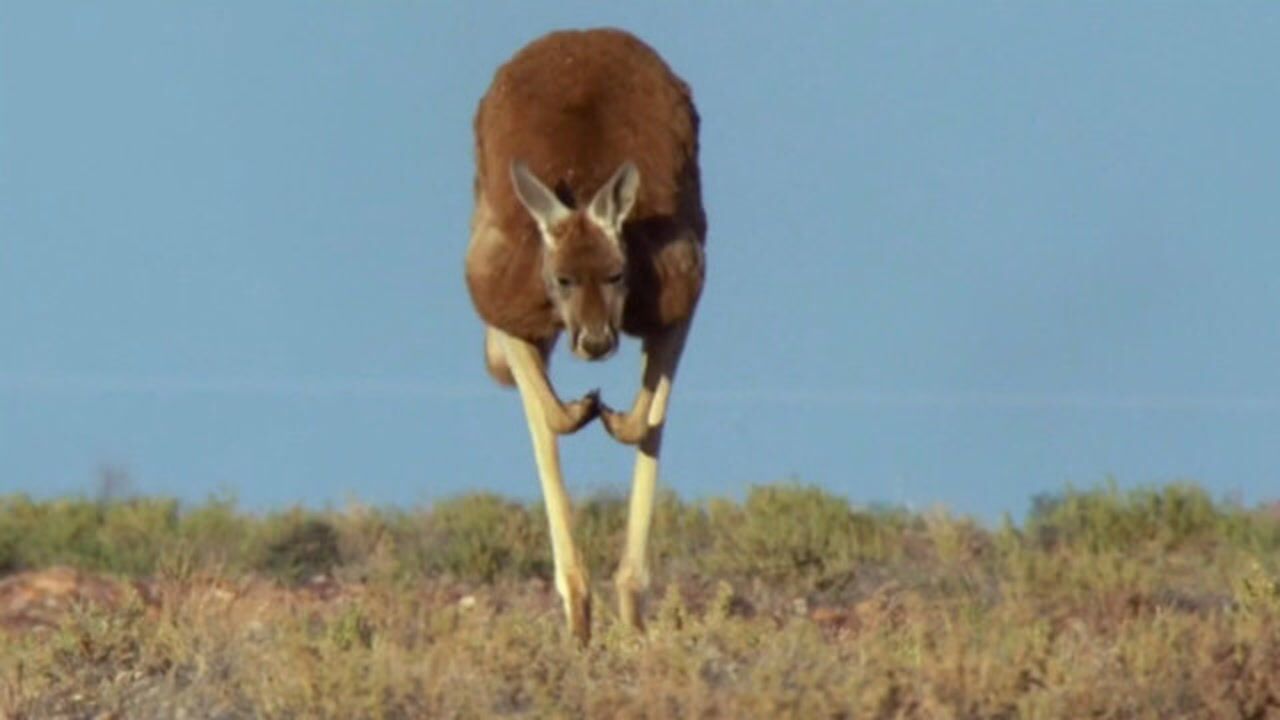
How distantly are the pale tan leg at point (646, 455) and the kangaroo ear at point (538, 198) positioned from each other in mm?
753

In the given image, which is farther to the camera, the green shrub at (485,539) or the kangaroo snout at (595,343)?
the green shrub at (485,539)

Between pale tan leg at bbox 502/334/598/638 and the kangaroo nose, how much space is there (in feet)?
1.34

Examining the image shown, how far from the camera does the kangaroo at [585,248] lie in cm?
1420

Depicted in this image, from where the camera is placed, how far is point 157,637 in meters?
13.5

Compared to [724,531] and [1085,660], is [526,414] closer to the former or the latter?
[1085,660]

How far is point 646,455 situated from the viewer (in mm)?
14977

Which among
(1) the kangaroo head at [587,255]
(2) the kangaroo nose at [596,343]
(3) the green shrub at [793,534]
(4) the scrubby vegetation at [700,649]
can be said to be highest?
(3) the green shrub at [793,534]

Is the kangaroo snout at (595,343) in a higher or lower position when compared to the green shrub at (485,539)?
lower

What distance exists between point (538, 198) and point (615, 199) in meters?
0.28

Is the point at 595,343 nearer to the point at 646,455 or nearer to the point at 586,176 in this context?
the point at 586,176

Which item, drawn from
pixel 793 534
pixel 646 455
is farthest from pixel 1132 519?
pixel 646 455

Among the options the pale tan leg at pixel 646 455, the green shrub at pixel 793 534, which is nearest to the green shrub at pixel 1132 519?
the green shrub at pixel 793 534

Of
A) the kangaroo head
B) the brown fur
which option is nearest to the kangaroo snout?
the kangaroo head

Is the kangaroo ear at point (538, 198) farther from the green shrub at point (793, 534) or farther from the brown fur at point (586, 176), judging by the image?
the green shrub at point (793, 534)
